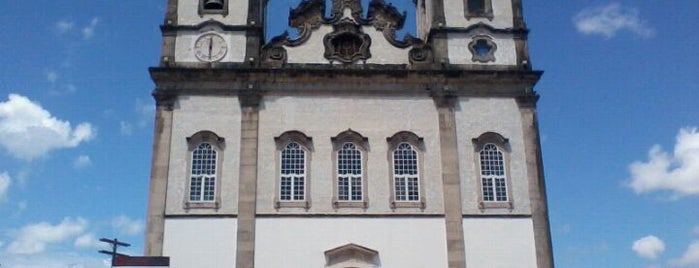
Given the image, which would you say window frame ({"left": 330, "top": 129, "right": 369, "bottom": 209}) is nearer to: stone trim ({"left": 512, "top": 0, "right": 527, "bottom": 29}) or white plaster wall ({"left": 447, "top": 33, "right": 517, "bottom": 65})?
white plaster wall ({"left": 447, "top": 33, "right": 517, "bottom": 65})

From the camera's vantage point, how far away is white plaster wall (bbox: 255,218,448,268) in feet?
74.0

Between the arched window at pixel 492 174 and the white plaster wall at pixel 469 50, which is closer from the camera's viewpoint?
the arched window at pixel 492 174

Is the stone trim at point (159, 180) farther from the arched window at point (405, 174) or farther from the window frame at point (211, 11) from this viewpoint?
the arched window at point (405, 174)

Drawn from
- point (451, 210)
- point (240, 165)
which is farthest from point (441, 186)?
point (240, 165)

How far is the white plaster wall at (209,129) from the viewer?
909 inches

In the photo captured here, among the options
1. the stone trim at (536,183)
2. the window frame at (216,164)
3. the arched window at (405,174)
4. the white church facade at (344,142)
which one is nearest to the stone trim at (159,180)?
the white church facade at (344,142)

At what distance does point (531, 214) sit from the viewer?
23.4m

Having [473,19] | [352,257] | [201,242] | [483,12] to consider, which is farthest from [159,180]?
[483,12]

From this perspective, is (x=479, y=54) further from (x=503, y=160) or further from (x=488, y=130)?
(x=503, y=160)

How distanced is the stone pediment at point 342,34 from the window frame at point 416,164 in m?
2.97

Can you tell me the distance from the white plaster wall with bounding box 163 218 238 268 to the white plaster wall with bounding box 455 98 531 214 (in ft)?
23.9

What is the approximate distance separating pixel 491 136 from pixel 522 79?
7.64 ft

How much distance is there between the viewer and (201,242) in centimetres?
2250

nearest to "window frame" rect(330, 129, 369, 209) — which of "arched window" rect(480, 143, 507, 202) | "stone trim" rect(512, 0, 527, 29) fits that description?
"arched window" rect(480, 143, 507, 202)
